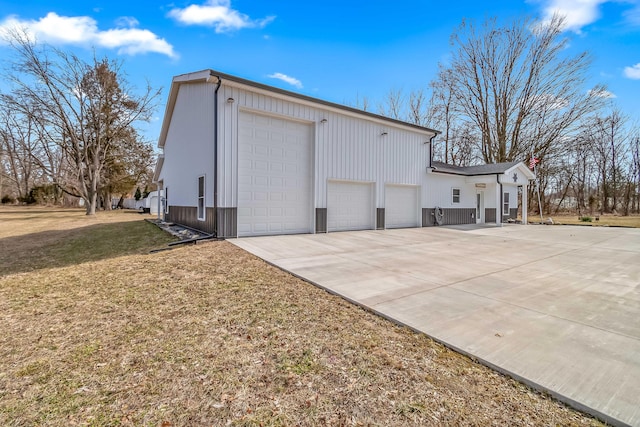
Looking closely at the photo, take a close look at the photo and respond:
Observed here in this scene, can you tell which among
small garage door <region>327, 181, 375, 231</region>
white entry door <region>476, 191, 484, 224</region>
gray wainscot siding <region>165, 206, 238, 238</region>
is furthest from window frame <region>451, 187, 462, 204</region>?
gray wainscot siding <region>165, 206, 238, 238</region>

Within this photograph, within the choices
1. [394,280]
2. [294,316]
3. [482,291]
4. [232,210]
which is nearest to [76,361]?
[294,316]

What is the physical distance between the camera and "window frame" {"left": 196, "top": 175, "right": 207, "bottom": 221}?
9430 millimetres

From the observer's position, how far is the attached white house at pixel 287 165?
8.58 m

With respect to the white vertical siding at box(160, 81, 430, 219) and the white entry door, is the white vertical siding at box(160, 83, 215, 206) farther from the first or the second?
the white entry door

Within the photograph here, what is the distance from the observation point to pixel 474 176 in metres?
15.6

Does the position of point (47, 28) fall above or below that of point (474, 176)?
above

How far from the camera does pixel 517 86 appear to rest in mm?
22469

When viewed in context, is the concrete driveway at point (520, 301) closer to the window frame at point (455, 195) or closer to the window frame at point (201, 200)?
the window frame at point (201, 200)

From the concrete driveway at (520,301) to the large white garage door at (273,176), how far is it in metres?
1.68

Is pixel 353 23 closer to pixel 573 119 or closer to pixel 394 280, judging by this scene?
pixel 394 280

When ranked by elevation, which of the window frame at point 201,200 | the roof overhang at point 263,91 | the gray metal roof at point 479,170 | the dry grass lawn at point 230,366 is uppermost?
the roof overhang at point 263,91

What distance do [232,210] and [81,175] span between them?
70.7ft

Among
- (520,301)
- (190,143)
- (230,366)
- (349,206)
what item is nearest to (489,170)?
(349,206)

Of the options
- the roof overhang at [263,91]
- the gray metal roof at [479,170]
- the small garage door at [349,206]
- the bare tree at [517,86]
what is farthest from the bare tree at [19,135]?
the bare tree at [517,86]
